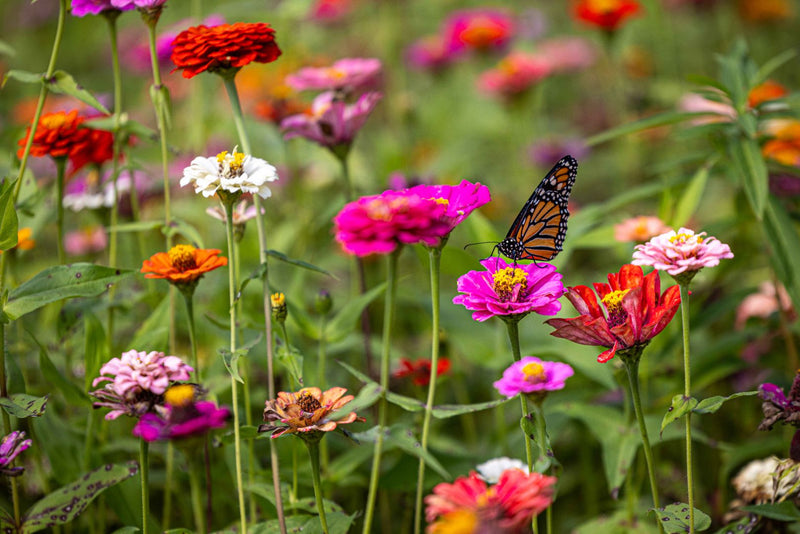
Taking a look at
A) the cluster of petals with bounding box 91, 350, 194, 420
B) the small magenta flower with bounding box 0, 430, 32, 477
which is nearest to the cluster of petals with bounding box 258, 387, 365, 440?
the cluster of petals with bounding box 91, 350, 194, 420

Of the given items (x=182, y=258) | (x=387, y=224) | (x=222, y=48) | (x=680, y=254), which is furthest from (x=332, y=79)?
(x=680, y=254)

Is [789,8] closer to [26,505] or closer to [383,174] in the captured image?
[383,174]

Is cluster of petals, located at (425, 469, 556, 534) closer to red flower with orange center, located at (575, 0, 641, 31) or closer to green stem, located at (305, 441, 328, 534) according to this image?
green stem, located at (305, 441, 328, 534)

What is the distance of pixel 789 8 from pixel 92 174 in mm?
3125

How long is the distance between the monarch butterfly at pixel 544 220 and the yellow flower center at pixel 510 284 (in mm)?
194

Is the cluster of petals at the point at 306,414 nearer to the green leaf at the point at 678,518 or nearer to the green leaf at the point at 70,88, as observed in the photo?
the green leaf at the point at 678,518

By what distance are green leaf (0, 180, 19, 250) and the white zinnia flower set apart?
0.28 meters

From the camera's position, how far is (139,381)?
941 millimetres

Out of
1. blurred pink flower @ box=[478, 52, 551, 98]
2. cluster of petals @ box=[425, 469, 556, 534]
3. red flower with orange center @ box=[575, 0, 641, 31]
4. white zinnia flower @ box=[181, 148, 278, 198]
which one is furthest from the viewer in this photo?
blurred pink flower @ box=[478, 52, 551, 98]

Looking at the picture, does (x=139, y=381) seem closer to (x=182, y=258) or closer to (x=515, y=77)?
(x=182, y=258)

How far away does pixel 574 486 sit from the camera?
1.78 metres

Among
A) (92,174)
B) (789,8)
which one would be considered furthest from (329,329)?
(789,8)

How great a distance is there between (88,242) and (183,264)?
100cm

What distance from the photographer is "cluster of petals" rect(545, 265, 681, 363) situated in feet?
3.00
